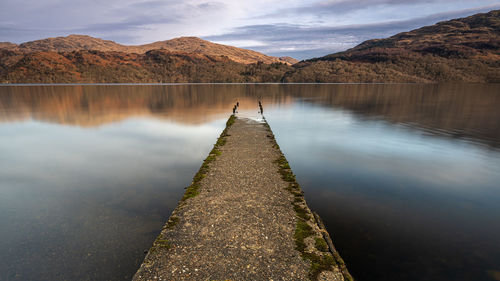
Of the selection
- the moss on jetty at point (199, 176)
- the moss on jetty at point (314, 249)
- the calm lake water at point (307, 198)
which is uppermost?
the moss on jetty at point (199, 176)

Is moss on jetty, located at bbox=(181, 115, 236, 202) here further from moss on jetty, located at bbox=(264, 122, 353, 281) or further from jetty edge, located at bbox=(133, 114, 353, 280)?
moss on jetty, located at bbox=(264, 122, 353, 281)

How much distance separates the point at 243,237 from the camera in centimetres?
816

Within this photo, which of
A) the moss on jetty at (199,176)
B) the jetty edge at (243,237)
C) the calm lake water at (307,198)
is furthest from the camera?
the moss on jetty at (199,176)

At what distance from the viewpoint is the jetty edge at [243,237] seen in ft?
22.4

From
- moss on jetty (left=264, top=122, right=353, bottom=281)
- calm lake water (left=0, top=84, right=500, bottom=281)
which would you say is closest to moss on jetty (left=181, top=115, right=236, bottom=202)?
calm lake water (left=0, top=84, right=500, bottom=281)

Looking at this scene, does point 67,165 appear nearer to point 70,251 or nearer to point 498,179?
point 70,251

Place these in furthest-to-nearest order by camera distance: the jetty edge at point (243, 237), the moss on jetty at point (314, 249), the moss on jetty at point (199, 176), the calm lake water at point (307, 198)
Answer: the moss on jetty at point (199, 176), the calm lake water at point (307, 198), the moss on jetty at point (314, 249), the jetty edge at point (243, 237)

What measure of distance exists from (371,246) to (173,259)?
21.5 ft

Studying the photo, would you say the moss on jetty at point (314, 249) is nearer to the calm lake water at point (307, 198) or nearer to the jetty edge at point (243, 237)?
the jetty edge at point (243, 237)

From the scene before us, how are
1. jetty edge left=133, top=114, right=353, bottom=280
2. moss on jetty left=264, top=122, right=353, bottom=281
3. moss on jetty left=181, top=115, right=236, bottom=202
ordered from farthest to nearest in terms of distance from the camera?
1. moss on jetty left=181, top=115, right=236, bottom=202
2. moss on jetty left=264, top=122, right=353, bottom=281
3. jetty edge left=133, top=114, right=353, bottom=280

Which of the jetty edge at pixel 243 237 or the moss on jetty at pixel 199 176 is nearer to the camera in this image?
the jetty edge at pixel 243 237

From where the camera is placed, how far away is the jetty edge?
6832 millimetres

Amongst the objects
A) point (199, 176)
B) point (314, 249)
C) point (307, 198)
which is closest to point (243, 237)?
point (314, 249)

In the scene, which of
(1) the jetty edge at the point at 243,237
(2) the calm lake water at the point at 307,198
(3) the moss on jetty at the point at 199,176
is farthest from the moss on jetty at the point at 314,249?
(3) the moss on jetty at the point at 199,176
